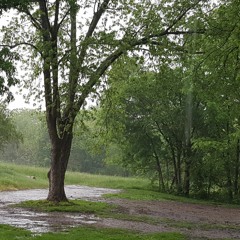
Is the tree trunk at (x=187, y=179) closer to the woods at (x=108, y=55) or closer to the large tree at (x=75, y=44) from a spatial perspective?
the woods at (x=108, y=55)

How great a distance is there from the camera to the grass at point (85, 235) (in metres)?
11.7

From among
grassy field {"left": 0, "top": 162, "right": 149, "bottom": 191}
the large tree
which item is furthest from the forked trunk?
grassy field {"left": 0, "top": 162, "right": 149, "bottom": 191}

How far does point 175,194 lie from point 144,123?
26.3 feet

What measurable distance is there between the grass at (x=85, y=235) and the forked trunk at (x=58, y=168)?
8.25 m

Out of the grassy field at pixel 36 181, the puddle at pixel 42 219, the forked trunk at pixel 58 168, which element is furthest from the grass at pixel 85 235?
the grassy field at pixel 36 181

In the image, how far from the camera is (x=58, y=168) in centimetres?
2262

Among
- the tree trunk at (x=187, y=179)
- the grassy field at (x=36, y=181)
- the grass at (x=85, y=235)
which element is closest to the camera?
the grass at (x=85, y=235)

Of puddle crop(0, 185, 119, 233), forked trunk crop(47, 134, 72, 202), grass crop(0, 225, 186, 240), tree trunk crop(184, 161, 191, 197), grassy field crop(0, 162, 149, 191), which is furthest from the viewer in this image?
tree trunk crop(184, 161, 191, 197)

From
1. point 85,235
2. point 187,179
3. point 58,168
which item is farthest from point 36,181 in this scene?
point 85,235

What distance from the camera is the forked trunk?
22344 mm

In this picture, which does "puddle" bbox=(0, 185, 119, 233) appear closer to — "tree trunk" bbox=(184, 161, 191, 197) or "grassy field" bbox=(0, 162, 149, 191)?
"grassy field" bbox=(0, 162, 149, 191)

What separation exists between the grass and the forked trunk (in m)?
8.25

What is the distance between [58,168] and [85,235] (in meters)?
10.4

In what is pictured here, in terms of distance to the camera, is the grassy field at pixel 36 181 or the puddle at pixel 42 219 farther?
the grassy field at pixel 36 181
